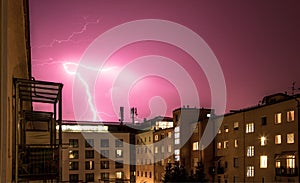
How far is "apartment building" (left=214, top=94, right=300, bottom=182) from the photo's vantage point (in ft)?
63.5

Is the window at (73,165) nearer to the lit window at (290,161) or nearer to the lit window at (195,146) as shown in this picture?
the lit window at (195,146)

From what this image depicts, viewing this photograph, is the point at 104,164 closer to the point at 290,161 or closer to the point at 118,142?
the point at 118,142

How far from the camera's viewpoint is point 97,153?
36.9 metres

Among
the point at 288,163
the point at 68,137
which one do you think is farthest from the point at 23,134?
the point at 68,137

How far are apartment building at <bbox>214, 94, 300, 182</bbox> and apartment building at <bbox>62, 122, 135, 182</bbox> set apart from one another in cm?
1327

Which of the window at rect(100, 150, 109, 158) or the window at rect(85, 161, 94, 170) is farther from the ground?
the window at rect(100, 150, 109, 158)

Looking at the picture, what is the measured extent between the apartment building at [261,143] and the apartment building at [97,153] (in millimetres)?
13268

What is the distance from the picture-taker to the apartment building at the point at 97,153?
3612 centimetres

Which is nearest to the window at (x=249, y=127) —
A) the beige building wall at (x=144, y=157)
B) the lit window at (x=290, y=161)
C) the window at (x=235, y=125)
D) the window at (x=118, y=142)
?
the window at (x=235, y=125)

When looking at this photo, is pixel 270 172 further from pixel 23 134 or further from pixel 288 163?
pixel 23 134

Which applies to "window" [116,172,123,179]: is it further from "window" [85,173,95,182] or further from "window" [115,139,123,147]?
"window" [115,139,123,147]

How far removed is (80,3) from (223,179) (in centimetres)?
2077

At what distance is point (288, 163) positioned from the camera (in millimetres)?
19344

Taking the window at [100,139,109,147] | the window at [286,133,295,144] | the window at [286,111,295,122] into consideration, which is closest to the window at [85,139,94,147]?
the window at [100,139,109,147]
